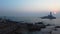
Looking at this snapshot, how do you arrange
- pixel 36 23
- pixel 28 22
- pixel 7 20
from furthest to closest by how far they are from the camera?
pixel 36 23 < pixel 28 22 < pixel 7 20

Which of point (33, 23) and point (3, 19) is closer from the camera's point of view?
point (3, 19)

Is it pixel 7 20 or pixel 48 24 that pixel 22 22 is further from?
pixel 48 24

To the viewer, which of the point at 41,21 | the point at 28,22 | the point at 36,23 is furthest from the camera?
the point at 41,21

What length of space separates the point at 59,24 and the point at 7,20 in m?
8.04

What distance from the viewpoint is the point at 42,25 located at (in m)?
20.9

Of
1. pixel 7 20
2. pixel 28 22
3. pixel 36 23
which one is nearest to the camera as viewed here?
pixel 7 20

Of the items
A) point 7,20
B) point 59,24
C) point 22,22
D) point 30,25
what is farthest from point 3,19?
point 59,24

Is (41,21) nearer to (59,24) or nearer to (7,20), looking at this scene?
(59,24)

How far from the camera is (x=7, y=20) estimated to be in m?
17.7

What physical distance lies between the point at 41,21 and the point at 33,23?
7.18 feet

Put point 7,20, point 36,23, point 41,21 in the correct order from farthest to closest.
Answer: point 41,21
point 36,23
point 7,20

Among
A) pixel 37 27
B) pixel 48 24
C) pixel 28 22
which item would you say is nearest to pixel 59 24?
pixel 48 24

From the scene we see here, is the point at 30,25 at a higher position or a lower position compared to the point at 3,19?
lower

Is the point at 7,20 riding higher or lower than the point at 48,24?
higher
